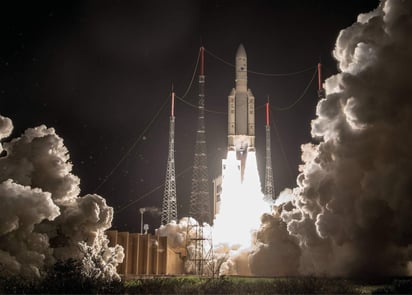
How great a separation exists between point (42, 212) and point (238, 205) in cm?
3134

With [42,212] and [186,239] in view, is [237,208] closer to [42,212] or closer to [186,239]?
[186,239]

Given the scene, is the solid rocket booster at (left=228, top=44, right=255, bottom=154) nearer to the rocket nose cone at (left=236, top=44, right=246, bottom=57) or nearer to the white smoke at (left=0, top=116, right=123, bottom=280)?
the rocket nose cone at (left=236, top=44, right=246, bottom=57)

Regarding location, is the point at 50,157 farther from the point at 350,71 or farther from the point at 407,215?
the point at 407,215

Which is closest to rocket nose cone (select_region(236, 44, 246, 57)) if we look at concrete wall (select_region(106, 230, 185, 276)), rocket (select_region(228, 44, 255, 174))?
rocket (select_region(228, 44, 255, 174))

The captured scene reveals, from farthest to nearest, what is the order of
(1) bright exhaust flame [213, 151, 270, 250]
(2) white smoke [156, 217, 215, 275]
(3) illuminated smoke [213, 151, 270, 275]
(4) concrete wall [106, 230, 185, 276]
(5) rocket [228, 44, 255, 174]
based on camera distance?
(5) rocket [228, 44, 255, 174] < (1) bright exhaust flame [213, 151, 270, 250] < (3) illuminated smoke [213, 151, 270, 275] < (2) white smoke [156, 217, 215, 275] < (4) concrete wall [106, 230, 185, 276]

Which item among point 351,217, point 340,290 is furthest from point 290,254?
point 340,290

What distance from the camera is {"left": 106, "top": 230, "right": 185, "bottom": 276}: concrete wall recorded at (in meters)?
56.7

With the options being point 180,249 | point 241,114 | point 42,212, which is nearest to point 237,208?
point 180,249

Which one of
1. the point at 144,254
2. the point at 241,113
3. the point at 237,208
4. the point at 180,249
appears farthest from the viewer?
the point at 241,113

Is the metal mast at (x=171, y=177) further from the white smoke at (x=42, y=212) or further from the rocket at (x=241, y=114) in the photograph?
the white smoke at (x=42, y=212)

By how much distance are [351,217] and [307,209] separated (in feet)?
14.5

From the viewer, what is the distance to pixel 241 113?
69750 millimetres

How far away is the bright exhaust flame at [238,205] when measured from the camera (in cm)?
6594

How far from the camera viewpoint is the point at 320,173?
4362 cm
